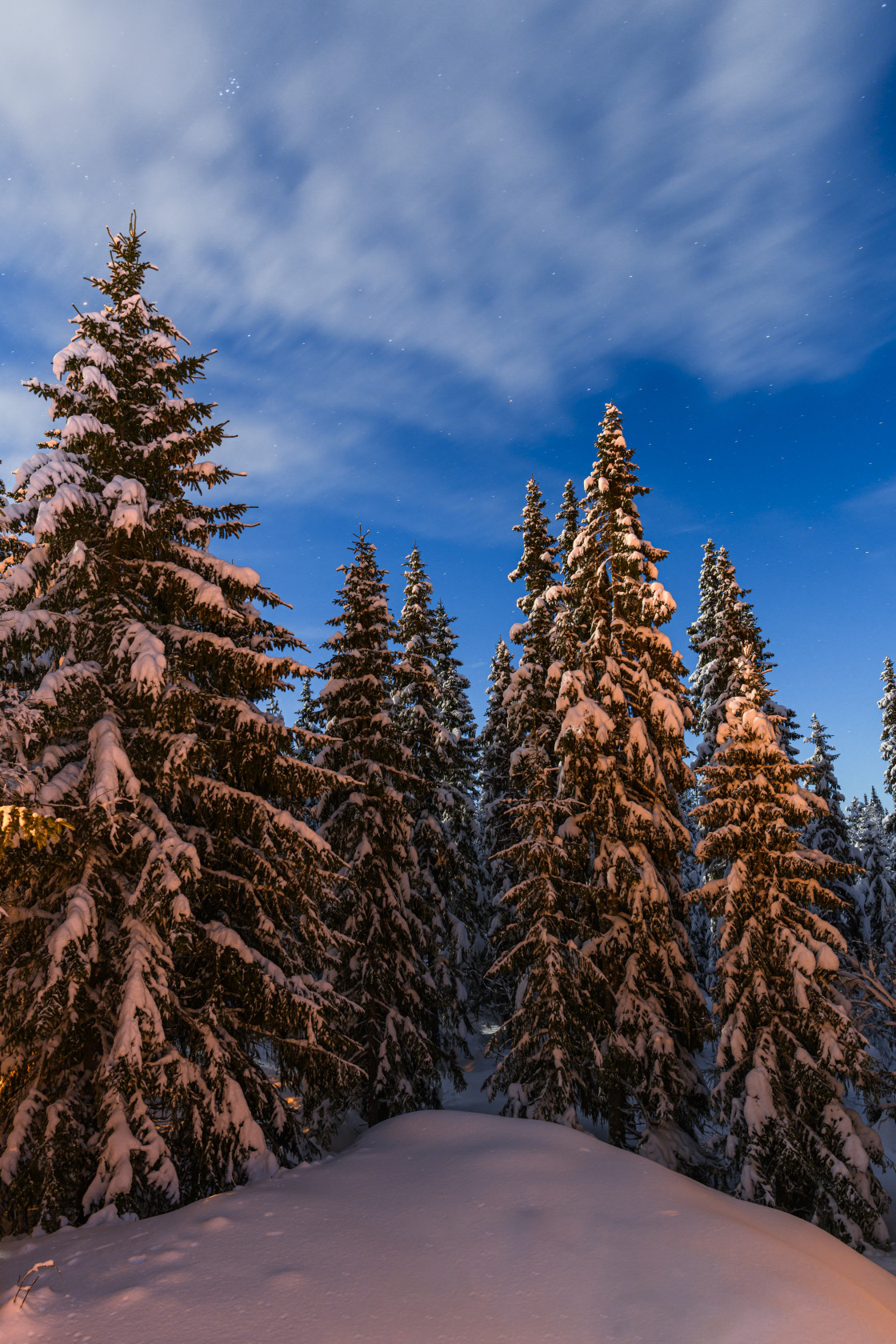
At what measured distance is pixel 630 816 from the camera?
15734mm

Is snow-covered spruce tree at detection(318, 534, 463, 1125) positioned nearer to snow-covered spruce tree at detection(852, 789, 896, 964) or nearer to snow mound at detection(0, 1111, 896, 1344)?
snow mound at detection(0, 1111, 896, 1344)

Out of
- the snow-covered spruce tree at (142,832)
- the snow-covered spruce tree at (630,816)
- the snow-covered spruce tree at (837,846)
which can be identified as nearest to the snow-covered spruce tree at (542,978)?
the snow-covered spruce tree at (630,816)

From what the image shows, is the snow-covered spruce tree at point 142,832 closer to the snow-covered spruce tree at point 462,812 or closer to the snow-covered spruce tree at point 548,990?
the snow-covered spruce tree at point 548,990

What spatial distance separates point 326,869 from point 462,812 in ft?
37.4

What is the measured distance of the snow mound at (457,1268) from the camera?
5668mm

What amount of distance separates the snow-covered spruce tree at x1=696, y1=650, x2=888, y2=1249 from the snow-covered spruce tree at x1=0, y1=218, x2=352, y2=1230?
28.0ft

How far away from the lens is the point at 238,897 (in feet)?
34.2

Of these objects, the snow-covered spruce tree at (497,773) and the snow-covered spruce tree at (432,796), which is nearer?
the snow-covered spruce tree at (432,796)

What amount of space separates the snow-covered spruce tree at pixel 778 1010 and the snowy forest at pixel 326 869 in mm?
70

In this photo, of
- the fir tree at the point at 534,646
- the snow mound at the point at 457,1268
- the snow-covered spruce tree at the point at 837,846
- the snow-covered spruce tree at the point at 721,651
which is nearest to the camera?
the snow mound at the point at 457,1268

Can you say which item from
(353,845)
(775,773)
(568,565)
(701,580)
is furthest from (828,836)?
(353,845)

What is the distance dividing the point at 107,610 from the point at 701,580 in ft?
84.8

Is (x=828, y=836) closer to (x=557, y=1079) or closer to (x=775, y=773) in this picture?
(x=775, y=773)

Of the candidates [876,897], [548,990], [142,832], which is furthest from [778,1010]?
[876,897]
